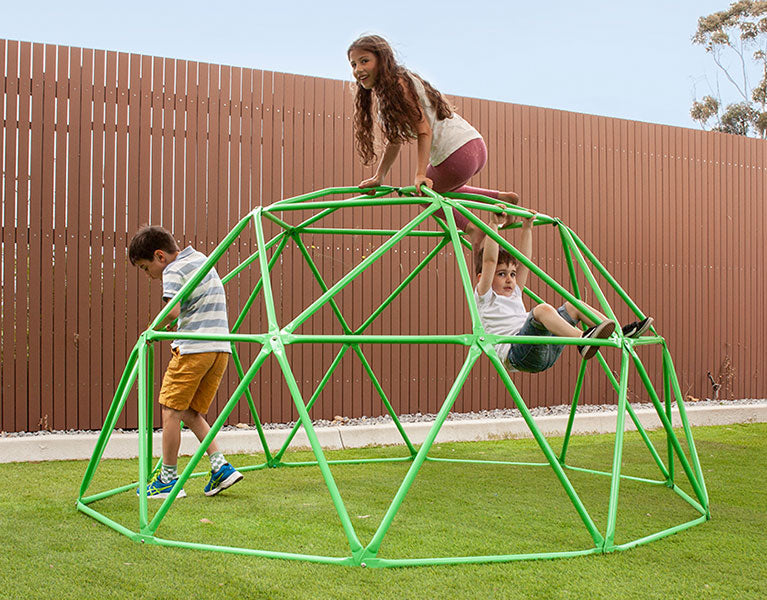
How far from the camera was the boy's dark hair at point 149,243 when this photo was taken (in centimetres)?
426

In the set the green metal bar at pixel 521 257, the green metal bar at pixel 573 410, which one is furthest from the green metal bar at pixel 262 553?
the green metal bar at pixel 573 410

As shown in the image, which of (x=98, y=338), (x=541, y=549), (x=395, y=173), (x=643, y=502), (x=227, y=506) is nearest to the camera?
(x=541, y=549)

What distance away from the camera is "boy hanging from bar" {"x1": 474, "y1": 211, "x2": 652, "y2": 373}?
4102 millimetres

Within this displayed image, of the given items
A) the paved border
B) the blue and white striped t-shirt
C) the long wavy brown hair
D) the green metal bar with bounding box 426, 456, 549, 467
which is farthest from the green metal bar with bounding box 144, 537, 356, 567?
the paved border

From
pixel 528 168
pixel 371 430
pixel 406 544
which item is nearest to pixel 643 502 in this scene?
pixel 406 544

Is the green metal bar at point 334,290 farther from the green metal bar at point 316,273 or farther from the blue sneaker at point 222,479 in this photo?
the green metal bar at point 316,273

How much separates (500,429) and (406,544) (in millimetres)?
3806

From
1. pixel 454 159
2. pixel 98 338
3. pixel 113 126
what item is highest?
pixel 113 126

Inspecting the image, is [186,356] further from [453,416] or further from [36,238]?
[453,416]

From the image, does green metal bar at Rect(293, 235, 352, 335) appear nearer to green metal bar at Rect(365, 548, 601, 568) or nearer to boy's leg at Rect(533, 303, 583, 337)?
boy's leg at Rect(533, 303, 583, 337)

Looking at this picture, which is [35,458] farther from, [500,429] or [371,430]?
[500,429]

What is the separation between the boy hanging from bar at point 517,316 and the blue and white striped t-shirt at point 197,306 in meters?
1.43

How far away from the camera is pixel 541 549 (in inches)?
125

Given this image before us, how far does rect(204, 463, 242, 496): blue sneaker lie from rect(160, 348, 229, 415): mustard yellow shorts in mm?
319
